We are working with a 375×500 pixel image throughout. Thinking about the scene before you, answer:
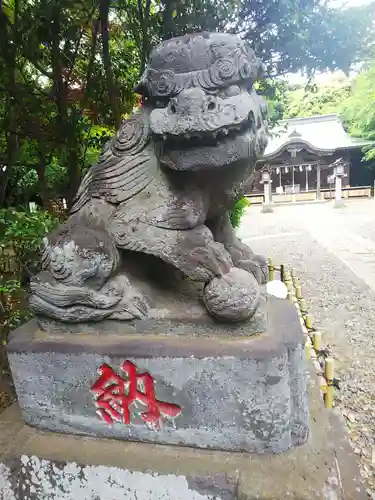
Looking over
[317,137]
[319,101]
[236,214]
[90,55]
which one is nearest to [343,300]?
[236,214]

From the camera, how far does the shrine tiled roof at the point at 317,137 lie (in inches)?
792

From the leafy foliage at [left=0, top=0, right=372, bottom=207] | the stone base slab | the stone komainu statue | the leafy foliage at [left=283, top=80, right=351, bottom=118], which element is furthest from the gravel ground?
the leafy foliage at [left=283, top=80, right=351, bottom=118]

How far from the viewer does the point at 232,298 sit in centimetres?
124

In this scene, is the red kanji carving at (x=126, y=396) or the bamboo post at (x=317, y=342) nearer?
the red kanji carving at (x=126, y=396)

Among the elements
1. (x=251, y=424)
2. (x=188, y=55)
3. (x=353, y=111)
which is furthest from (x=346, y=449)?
(x=353, y=111)

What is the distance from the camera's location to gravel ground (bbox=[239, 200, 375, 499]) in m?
2.75

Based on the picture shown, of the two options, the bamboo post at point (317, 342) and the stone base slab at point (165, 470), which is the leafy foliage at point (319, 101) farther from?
the stone base slab at point (165, 470)

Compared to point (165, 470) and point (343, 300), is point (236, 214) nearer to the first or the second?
point (343, 300)

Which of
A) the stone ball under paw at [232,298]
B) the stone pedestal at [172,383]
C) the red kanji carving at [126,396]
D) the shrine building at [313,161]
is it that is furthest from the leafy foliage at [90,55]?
the shrine building at [313,161]

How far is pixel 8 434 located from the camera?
1.48 metres

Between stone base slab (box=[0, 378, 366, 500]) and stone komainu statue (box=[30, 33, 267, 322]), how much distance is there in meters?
0.47

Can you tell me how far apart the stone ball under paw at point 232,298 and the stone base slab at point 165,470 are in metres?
0.47

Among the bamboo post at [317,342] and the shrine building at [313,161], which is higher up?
the shrine building at [313,161]

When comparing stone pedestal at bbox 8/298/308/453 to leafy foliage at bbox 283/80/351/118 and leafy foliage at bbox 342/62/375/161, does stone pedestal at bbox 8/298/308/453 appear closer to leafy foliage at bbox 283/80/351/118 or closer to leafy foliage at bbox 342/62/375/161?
leafy foliage at bbox 342/62/375/161
